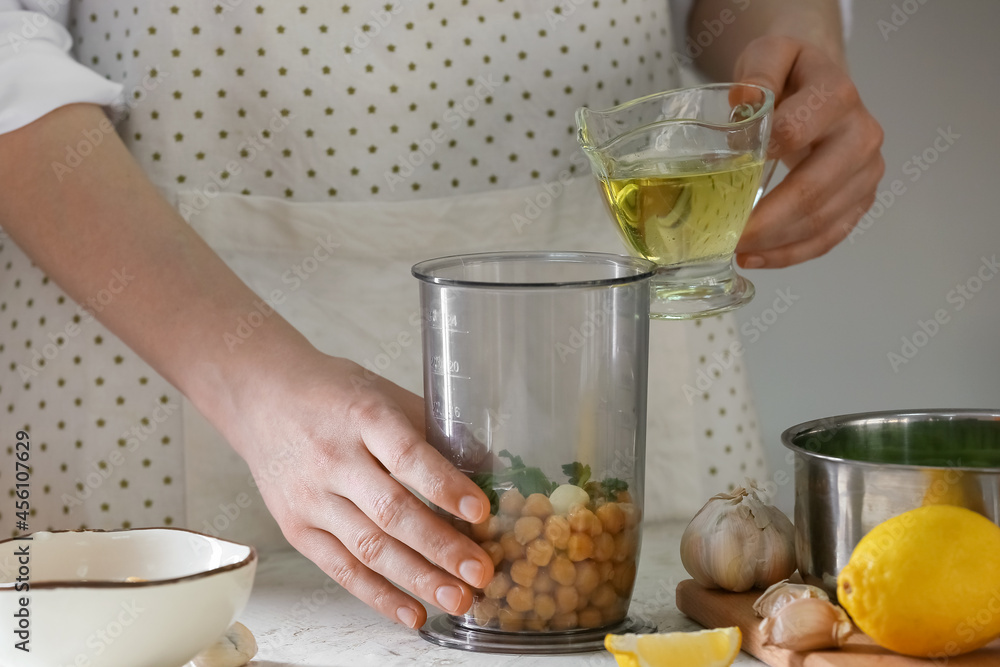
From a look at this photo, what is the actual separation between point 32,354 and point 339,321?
0.25 metres

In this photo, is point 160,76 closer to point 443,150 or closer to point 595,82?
point 443,150

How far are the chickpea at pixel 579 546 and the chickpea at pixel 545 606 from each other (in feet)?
0.08

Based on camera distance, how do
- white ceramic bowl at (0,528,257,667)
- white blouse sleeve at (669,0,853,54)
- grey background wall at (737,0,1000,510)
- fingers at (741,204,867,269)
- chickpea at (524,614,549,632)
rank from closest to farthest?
1. white ceramic bowl at (0,528,257,667)
2. chickpea at (524,614,549,632)
3. fingers at (741,204,867,269)
4. white blouse sleeve at (669,0,853,54)
5. grey background wall at (737,0,1000,510)

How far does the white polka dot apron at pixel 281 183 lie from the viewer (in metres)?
0.77

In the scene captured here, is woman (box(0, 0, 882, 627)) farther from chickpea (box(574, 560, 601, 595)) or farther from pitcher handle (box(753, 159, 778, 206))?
chickpea (box(574, 560, 601, 595))

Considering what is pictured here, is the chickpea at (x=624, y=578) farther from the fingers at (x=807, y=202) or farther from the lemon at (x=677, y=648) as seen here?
the fingers at (x=807, y=202)

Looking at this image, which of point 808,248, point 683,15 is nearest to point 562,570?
point 808,248

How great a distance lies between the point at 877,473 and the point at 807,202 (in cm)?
29

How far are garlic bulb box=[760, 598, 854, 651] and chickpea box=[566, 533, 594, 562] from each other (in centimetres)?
10

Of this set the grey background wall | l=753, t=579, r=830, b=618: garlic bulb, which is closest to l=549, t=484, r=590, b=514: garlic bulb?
l=753, t=579, r=830, b=618: garlic bulb

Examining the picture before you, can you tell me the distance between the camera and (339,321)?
79cm

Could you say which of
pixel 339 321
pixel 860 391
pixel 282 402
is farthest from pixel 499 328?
pixel 860 391

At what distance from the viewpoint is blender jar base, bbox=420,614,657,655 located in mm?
479

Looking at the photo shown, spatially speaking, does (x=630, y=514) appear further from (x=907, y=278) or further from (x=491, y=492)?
(x=907, y=278)
